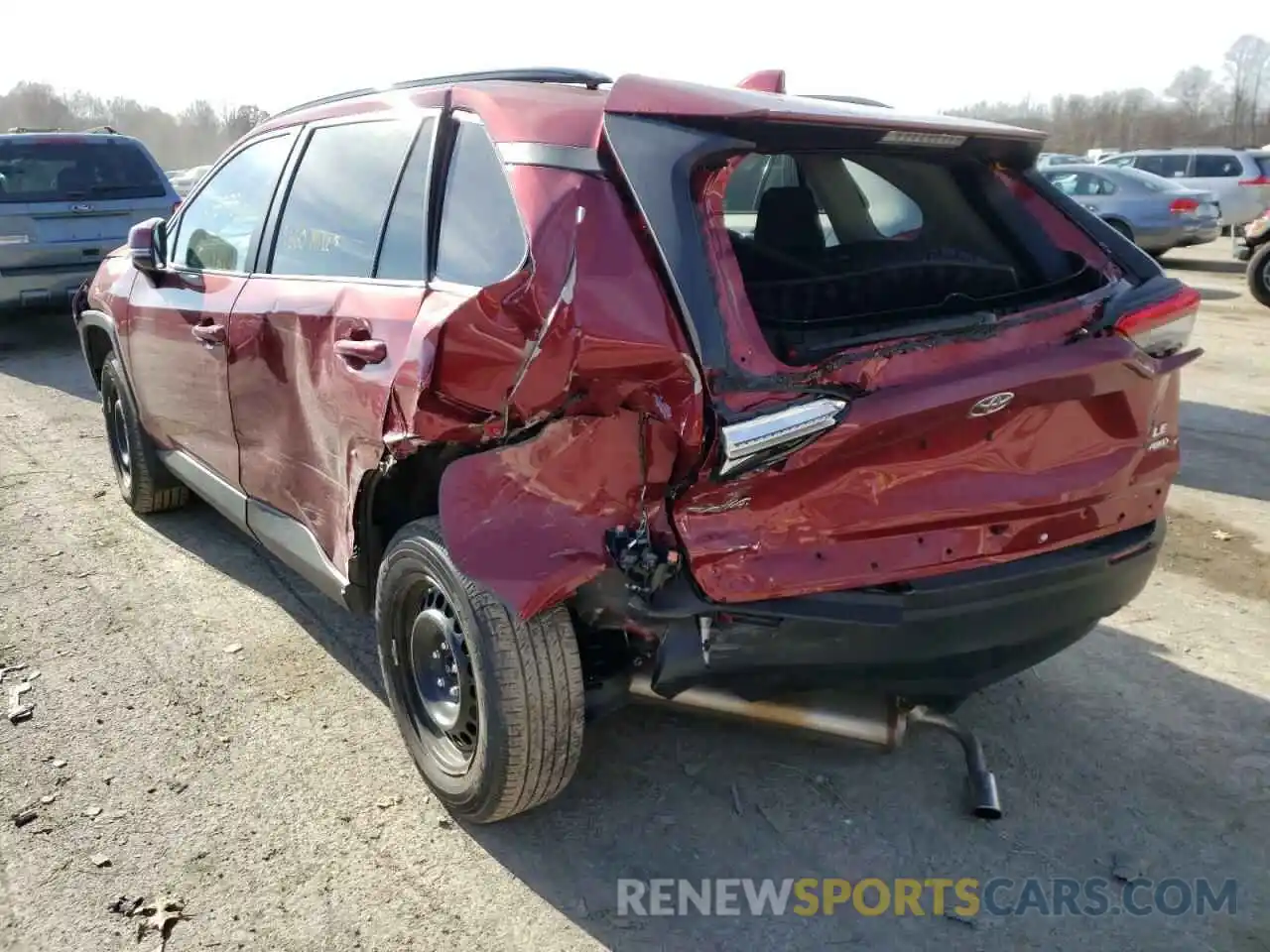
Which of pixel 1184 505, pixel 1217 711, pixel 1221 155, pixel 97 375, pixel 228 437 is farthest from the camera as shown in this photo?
pixel 1221 155

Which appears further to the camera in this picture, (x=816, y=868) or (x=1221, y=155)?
(x=1221, y=155)

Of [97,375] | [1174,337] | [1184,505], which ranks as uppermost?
A: [1174,337]

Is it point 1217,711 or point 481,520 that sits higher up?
point 481,520

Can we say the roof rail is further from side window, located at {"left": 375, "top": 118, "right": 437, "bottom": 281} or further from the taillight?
the taillight

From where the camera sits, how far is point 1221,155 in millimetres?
19828

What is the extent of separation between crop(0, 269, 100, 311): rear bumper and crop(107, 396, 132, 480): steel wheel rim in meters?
4.73

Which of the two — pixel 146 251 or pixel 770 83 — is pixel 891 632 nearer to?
pixel 770 83

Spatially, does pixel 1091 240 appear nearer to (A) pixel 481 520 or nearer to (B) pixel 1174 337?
(B) pixel 1174 337

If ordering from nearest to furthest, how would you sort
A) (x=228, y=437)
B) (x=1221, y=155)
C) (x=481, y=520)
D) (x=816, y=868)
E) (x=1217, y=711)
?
1. (x=481, y=520)
2. (x=816, y=868)
3. (x=1217, y=711)
4. (x=228, y=437)
5. (x=1221, y=155)

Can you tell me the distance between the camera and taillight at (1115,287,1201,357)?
8.69 feet

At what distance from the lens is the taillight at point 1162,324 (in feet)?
8.69

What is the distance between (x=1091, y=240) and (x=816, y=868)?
1.91 meters

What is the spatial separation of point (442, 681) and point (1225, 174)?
21285mm

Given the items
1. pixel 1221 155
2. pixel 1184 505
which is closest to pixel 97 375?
pixel 1184 505
